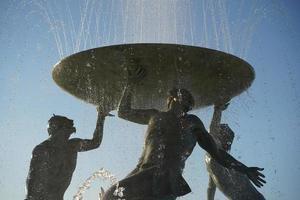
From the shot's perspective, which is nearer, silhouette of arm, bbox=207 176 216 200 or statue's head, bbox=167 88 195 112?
statue's head, bbox=167 88 195 112

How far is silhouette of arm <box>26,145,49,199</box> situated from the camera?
319 inches

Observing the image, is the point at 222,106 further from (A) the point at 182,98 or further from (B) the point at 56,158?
(B) the point at 56,158

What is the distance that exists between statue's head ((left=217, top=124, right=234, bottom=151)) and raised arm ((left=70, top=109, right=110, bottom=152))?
6.96 ft

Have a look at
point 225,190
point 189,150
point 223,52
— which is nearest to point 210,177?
point 225,190

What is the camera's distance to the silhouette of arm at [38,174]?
26.6ft

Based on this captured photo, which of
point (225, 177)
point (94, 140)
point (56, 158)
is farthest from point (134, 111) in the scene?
point (225, 177)

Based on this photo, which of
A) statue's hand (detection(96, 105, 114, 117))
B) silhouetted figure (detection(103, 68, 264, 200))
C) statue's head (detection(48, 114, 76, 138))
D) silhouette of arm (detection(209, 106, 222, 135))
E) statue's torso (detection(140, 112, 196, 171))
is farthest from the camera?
silhouette of arm (detection(209, 106, 222, 135))

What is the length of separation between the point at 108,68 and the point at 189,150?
1.64m

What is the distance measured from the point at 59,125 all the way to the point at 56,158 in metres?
0.52

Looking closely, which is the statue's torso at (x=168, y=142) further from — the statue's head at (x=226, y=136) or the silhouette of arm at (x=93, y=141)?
the statue's head at (x=226, y=136)

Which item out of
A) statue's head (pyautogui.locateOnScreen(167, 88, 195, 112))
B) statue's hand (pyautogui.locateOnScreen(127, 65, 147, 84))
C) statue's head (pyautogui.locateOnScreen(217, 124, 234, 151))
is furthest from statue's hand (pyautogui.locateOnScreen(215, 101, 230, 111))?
statue's hand (pyautogui.locateOnScreen(127, 65, 147, 84))

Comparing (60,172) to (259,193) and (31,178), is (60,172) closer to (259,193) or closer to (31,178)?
(31,178)

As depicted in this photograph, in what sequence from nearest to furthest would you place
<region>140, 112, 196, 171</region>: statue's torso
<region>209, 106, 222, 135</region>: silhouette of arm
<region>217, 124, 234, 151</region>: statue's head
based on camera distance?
<region>140, 112, 196, 171</region>: statue's torso < <region>209, 106, 222, 135</region>: silhouette of arm < <region>217, 124, 234, 151</region>: statue's head

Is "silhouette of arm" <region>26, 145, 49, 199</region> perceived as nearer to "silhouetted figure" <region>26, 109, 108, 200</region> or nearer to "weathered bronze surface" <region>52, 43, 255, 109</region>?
"silhouetted figure" <region>26, 109, 108, 200</region>
